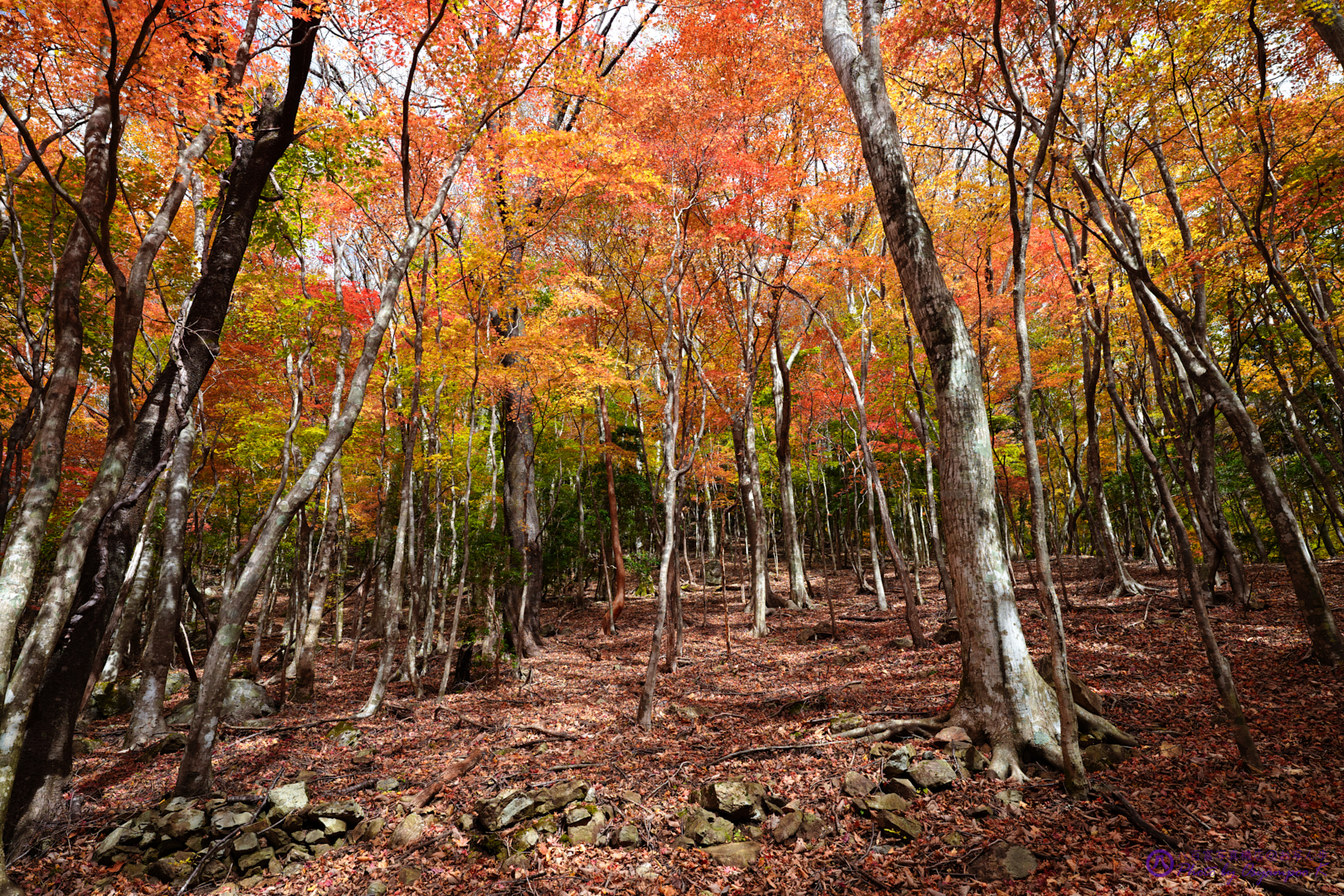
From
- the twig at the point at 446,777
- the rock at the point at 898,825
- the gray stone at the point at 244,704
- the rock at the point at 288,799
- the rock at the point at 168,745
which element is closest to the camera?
the rock at the point at 898,825

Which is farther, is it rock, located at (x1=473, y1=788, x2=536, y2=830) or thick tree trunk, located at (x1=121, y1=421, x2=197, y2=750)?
thick tree trunk, located at (x1=121, y1=421, x2=197, y2=750)

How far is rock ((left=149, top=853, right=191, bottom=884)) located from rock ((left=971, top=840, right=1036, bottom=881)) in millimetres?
5422

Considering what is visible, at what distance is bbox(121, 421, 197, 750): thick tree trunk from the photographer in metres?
7.23

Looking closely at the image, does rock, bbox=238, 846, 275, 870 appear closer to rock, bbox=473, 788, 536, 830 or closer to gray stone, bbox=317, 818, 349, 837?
gray stone, bbox=317, 818, 349, 837

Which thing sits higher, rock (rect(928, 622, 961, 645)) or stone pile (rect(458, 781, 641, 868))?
rock (rect(928, 622, 961, 645))

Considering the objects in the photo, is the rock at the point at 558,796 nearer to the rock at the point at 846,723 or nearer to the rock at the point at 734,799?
the rock at the point at 734,799

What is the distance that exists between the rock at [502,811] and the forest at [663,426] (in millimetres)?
33

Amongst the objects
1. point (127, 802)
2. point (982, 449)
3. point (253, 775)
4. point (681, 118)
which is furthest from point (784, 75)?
point (127, 802)

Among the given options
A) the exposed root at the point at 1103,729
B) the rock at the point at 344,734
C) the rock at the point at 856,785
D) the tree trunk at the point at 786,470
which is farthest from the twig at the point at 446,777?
the tree trunk at the point at 786,470

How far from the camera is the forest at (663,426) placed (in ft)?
13.0

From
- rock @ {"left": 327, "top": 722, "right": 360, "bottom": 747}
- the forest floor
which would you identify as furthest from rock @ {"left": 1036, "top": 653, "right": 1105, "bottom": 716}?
rock @ {"left": 327, "top": 722, "right": 360, "bottom": 747}

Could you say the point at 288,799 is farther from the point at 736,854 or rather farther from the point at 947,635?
Answer: the point at 947,635

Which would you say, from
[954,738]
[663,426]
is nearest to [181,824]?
[954,738]

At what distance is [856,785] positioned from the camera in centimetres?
427
